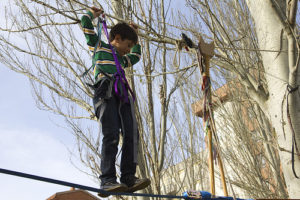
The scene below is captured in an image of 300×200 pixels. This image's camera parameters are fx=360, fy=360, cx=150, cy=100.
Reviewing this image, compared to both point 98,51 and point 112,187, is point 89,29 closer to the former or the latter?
point 98,51

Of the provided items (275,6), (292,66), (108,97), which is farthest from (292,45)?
(108,97)

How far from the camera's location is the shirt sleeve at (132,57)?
3152 mm

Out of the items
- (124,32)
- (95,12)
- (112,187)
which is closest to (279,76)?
(124,32)

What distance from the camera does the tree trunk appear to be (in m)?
3.06

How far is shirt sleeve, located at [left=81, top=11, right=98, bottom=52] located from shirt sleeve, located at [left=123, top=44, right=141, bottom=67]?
0.36m

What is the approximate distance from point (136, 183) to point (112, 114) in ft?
1.77

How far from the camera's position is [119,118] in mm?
2840

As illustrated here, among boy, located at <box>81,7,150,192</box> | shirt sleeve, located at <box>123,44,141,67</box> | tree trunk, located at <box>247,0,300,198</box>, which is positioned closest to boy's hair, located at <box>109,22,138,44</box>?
boy, located at <box>81,7,150,192</box>

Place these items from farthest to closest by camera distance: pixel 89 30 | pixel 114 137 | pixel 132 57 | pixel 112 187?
1. pixel 132 57
2. pixel 89 30
3. pixel 114 137
4. pixel 112 187

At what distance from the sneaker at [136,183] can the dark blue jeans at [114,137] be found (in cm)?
5

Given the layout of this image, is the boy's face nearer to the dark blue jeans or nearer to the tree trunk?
the dark blue jeans

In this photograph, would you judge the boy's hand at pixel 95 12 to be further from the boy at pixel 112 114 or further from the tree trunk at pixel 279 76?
the tree trunk at pixel 279 76

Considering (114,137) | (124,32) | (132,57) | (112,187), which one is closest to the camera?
(112,187)

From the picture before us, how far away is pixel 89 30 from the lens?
2867 mm
